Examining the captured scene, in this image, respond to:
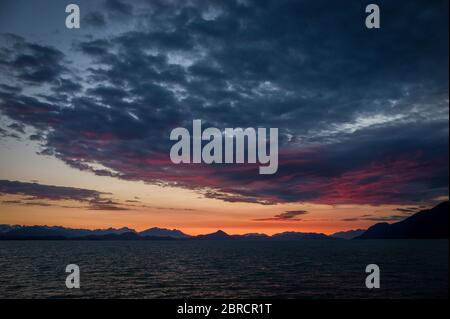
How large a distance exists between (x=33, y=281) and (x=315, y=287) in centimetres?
3418

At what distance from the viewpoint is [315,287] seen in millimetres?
35438

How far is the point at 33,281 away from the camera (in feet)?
139
